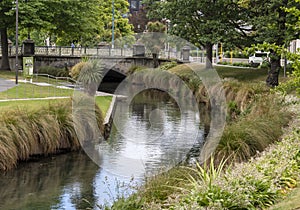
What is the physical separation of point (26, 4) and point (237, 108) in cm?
1941

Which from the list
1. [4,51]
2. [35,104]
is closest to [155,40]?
[4,51]

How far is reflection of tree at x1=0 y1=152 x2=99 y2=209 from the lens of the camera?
13594 millimetres

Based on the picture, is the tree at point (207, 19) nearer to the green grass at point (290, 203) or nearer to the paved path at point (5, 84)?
the paved path at point (5, 84)

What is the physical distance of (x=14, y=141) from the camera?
1675cm

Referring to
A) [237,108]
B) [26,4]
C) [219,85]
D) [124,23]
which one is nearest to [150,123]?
[237,108]

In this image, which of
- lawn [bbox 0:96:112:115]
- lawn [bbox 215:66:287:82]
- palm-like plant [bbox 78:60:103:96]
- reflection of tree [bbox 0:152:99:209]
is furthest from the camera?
lawn [bbox 215:66:287:82]

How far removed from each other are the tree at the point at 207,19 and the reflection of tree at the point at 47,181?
20388 mm

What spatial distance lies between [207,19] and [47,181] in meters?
25.6

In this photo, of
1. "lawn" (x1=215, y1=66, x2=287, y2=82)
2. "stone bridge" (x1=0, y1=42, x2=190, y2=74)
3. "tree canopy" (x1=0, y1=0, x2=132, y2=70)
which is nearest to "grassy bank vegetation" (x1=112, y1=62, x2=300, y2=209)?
"lawn" (x1=215, y1=66, x2=287, y2=82)

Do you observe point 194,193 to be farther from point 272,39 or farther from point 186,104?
point 186,104

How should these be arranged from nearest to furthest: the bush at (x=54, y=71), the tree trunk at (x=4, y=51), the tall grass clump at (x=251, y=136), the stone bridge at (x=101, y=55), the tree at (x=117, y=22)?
the tall grass clump at (x=251, y=136) → the tree trunk at (x=4, y=51) → the bush at (x=54, y=71) → the stone bridge at (x=101, y=55) → the tree at (x=117, y=22)

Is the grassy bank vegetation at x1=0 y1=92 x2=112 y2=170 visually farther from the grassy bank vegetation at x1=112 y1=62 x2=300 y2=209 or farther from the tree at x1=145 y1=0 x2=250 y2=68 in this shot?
the tree at x1=145 y1=0 x2=250 y2=68

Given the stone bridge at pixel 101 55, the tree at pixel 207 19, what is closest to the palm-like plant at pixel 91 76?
the tree at pixel 207 19

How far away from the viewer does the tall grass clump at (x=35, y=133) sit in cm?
1634
